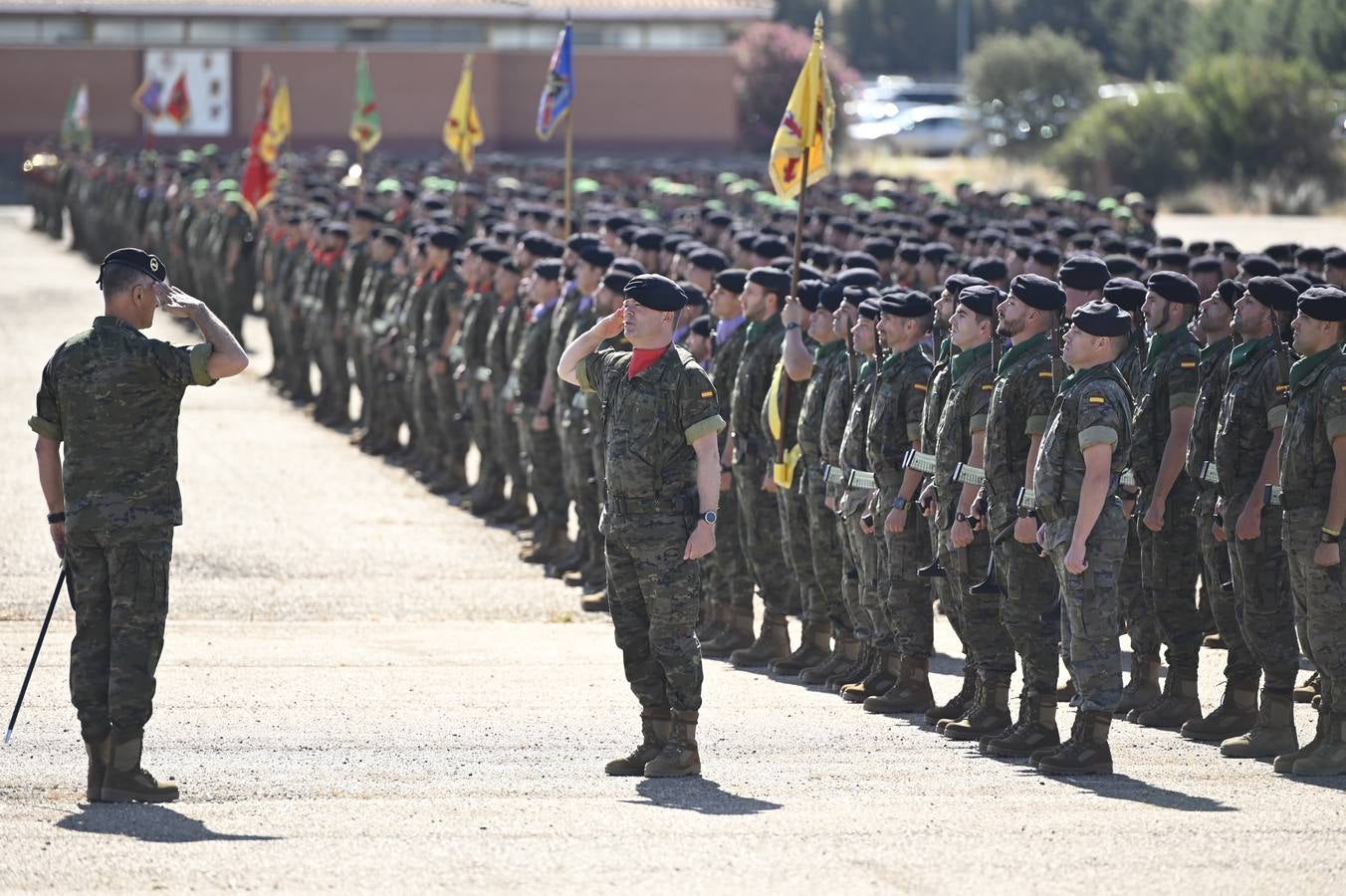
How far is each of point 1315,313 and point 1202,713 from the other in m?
2.36

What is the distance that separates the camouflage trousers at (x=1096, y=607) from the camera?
823cm

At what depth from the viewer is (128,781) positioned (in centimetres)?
739

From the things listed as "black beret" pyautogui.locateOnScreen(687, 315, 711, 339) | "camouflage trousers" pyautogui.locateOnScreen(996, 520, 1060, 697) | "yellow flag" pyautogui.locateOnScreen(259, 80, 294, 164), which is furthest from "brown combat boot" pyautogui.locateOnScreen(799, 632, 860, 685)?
"yellow flag" pyautogui.locateOnScreen(259, 80, 294, 164)

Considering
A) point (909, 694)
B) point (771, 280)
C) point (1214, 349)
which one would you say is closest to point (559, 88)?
point (771, 280)

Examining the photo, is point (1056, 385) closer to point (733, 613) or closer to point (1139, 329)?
point (1139, 329)

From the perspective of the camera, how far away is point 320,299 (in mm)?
20516

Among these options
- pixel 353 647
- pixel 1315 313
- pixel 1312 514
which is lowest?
pixel 353 647

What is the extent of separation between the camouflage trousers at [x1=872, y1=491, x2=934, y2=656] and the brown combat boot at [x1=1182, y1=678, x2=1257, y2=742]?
1.30 metres

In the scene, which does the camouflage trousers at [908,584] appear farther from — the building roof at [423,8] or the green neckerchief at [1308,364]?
the building roof at [423,8]

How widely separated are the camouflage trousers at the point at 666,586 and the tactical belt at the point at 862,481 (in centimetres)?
198

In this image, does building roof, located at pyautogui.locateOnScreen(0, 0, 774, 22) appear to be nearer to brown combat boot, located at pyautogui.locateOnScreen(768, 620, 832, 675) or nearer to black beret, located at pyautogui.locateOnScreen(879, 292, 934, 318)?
brown combat boot, located at pyautogui.locateOnScreen(768, 620, 832, 675)

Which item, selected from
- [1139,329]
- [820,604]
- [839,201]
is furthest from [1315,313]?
[839,201]

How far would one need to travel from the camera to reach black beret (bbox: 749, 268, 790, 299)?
1123 cm

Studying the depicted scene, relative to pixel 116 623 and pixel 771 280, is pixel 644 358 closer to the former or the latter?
pixel 116 623
